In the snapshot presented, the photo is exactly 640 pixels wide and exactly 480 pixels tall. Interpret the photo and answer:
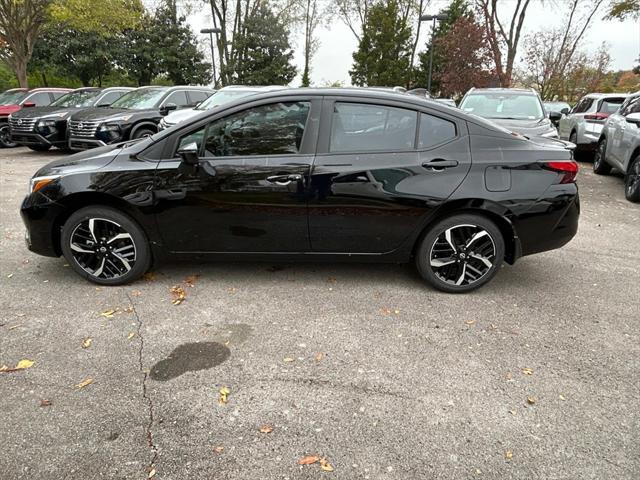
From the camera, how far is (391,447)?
226 centimetres

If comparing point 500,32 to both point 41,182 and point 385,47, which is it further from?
point 41,182

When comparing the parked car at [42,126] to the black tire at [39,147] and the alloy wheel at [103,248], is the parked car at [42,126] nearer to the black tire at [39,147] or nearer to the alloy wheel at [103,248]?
the black tire at [39,147]

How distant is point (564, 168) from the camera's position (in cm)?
375

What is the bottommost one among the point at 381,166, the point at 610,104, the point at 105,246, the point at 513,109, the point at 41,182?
the point at 105,246

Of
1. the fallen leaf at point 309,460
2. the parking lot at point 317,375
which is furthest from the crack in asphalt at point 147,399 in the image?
the fallen leaf at point 309,460

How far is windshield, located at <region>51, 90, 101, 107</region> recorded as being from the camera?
13.3 meters

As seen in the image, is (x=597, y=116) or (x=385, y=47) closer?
(x=597, y=116)

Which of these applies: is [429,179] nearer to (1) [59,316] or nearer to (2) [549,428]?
(2) [549,428]

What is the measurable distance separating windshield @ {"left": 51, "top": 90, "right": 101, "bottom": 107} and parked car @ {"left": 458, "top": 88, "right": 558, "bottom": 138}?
10.4 m

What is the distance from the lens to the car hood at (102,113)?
10.8 meters

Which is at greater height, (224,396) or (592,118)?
(592,118)

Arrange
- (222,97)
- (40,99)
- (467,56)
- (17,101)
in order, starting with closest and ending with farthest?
(222,97)
(40,99)
(17,101)
(467,56)

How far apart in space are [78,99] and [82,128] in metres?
3.44

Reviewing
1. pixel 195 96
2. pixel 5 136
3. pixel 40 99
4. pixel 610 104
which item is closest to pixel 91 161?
pixel 195 96
